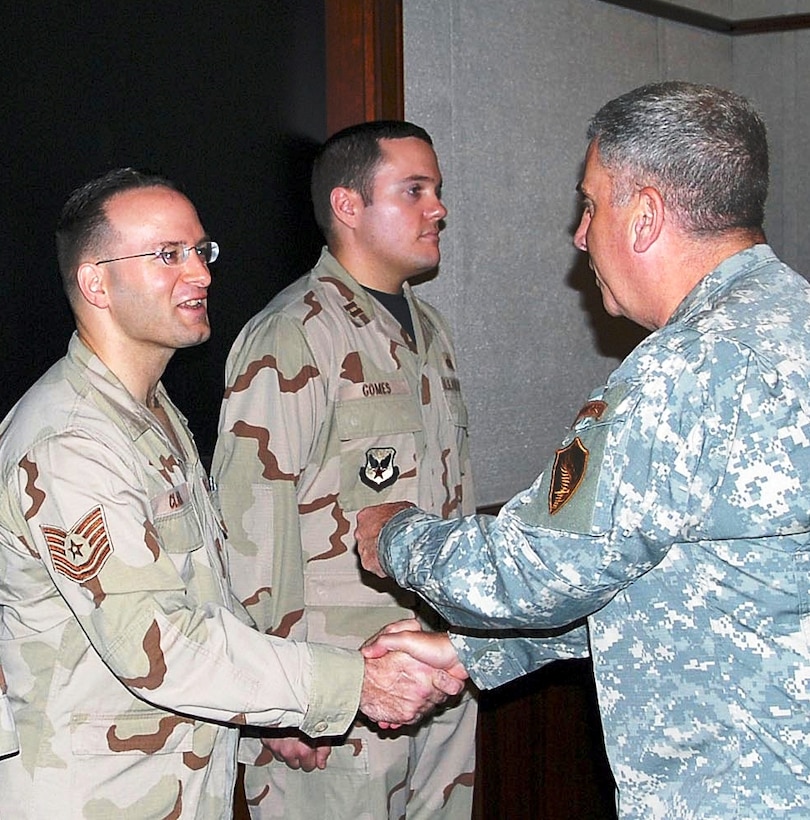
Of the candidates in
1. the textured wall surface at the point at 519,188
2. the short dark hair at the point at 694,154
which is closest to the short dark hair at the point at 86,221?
the short dark hair at the point at 694,154

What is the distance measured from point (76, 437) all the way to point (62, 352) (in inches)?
23.6

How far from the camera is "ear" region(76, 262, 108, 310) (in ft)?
7.06

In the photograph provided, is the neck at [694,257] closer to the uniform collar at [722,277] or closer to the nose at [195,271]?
the uniform collar at [722,277]

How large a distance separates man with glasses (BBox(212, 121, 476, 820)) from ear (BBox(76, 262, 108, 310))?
2.06 feet

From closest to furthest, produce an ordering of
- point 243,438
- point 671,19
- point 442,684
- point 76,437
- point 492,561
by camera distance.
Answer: point 492,561, point 76,437, point 442,684, point 243,438, point 671,19

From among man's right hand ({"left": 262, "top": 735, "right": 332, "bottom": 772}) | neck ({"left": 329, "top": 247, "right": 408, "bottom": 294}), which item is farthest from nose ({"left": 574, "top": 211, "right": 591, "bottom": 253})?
man's right hand ({"left": 262, "top": 735, "right": 332, "bottom": 772})

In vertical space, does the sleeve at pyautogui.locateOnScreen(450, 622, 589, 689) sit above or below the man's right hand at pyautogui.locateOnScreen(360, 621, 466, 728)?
above

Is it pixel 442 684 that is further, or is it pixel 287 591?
pixel 287 591

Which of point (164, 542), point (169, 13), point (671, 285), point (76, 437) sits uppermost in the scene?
point (169, 13)

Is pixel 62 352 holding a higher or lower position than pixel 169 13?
lower

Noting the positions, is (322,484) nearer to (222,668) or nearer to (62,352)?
(62,352)

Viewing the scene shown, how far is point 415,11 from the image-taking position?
3469 mm

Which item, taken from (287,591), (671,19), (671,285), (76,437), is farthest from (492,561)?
(671,19)

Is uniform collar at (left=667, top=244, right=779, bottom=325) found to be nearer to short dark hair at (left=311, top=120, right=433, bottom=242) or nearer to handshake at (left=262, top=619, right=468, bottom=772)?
handshake at (left=262, top=619, right=468, bottom=772)
